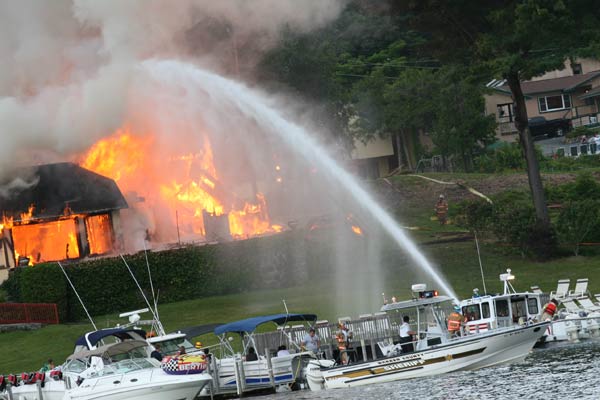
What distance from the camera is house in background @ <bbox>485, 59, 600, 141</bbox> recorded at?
3989 inches

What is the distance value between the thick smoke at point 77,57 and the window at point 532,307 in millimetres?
29251

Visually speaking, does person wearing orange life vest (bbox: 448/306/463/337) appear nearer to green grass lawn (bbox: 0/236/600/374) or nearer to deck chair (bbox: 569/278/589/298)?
deck chair (bbox: 569/278/589/298)

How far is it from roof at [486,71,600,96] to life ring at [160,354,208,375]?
7041cm

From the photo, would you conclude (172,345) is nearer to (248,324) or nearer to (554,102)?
(248,324)

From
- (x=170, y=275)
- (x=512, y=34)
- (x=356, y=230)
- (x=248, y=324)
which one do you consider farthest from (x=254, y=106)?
(x=248, y=324)

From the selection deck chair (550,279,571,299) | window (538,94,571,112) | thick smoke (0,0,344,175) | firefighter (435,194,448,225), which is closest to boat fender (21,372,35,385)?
deck chair (550,279,571,299)

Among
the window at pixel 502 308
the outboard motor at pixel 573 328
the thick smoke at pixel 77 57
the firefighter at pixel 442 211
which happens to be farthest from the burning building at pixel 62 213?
the window at pixel 502 308

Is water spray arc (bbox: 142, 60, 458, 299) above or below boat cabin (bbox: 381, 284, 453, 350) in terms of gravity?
above

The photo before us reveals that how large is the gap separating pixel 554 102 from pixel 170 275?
58902 millimetres

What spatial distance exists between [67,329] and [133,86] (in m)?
17.4

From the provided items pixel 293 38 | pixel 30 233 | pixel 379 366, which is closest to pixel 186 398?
pixel 379 366

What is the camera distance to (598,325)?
132ft

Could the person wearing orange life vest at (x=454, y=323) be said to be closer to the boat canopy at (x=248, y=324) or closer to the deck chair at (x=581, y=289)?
the boat canopy at (x=248, y=324)

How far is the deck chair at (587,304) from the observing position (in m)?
40.8
